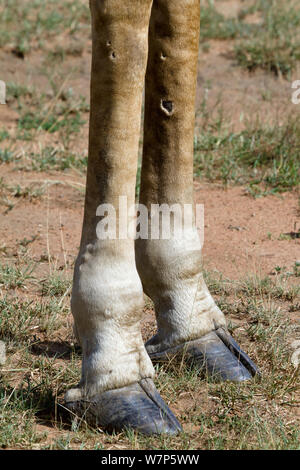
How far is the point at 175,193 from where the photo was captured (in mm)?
2424

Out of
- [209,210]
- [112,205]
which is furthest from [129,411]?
[209,210]

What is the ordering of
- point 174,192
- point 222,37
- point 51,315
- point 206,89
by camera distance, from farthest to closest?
point 222,37, point 206,89, point 51,315, point 174,192

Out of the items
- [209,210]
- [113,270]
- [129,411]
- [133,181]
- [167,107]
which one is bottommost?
[129,411]

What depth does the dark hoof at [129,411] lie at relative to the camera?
202 cm

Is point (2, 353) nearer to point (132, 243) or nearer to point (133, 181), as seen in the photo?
point (132, 243)

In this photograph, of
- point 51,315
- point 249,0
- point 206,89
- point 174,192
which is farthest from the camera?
point 249,0

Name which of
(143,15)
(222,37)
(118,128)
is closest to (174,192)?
(118,128)

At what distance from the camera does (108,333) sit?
2082mm

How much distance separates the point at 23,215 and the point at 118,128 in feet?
6.78

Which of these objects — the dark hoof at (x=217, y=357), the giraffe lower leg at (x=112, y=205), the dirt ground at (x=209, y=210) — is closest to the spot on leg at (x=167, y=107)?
the giraffe lower leg at (x=112, y=205)

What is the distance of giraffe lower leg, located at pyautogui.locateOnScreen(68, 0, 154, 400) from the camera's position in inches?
77.9

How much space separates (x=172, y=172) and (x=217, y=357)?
2.08ft

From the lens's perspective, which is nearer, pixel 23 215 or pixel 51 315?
pixel 51 315

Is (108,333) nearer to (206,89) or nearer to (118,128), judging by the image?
(118,128)
